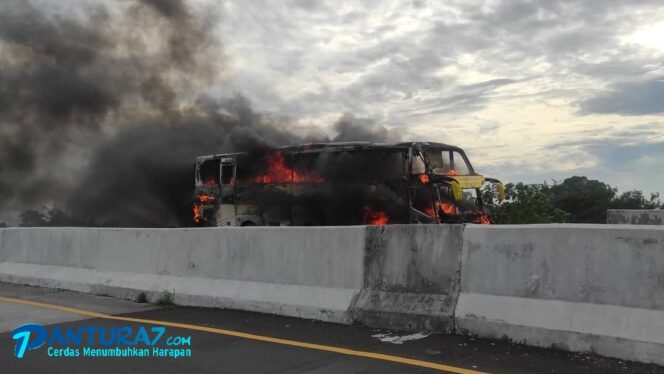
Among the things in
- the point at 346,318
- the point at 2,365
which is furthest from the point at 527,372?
the point at 2,365

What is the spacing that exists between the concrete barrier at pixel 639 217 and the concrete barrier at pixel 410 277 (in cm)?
628

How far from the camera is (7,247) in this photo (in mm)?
10078

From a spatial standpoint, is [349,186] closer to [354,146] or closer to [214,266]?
[354,146]

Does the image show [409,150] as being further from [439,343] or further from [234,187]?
[439,343]

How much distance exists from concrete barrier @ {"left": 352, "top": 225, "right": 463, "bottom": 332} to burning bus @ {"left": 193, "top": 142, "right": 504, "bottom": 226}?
5.84 metres

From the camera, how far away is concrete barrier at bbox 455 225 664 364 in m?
4.34

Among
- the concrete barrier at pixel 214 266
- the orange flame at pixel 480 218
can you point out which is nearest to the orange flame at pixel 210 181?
the concrete barrier at pixel 214 266

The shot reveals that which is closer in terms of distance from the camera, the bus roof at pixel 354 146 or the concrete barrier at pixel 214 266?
the concrete barrier at pixel 214 266

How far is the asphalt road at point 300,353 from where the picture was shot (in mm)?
4309

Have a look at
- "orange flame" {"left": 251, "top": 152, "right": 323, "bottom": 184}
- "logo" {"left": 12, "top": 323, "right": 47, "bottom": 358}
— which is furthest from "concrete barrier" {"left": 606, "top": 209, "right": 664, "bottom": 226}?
"logo" {"left": 12, "top": 323, "right": 47, "bottom": 358}

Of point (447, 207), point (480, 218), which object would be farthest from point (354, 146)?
point (480, 218)

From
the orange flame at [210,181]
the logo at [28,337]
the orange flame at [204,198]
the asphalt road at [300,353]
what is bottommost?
the logo at [28,337]

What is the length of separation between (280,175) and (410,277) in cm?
805

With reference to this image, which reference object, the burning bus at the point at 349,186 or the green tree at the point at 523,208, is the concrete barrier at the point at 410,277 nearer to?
the burning bus at the point at 349,186
